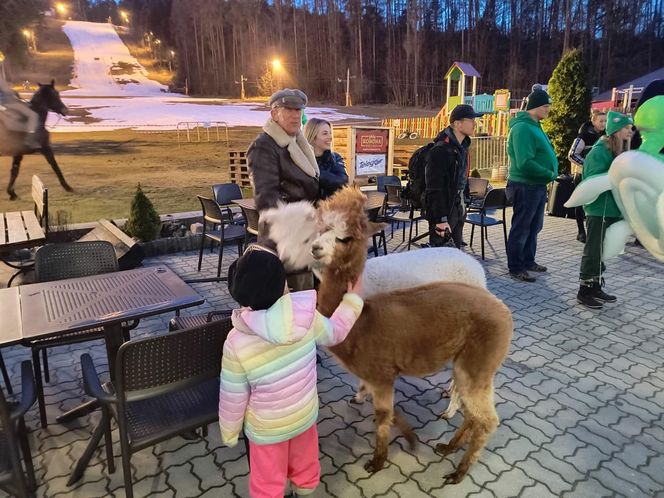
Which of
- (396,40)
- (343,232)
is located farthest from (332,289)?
(396,40)

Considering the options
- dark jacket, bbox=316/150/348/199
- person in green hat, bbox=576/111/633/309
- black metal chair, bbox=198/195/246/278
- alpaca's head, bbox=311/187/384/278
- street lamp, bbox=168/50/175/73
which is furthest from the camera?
street lamp, bbox=168/50/175/73

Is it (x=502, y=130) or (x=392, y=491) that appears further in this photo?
(x=502, y=130)

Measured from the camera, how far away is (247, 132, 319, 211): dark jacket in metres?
2.71

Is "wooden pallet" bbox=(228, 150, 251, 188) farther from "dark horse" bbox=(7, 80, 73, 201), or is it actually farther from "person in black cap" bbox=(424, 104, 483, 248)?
"person in black cap" bbox=(424, 104, 483, 248)

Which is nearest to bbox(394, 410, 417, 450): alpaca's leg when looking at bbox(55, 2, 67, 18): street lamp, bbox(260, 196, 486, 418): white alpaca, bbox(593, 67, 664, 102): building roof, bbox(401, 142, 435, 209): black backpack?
bbox(260, 196, 486, 418): white alpaca

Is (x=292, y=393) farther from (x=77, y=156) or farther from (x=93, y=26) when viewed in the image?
(x=93, y=26)

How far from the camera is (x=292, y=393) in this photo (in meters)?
1.69

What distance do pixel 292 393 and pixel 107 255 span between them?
2.17 meters

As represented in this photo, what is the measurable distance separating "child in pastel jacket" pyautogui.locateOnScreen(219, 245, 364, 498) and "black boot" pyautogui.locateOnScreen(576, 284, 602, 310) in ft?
12.5

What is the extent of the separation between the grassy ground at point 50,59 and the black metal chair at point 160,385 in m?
6.10

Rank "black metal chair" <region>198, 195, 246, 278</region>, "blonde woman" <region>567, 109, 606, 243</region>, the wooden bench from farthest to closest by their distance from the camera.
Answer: "blonde woman" <region>567, 109, 606, 243</region>, "black metal chair" <region>198, 195, 246, 278</region>, the wooden bench

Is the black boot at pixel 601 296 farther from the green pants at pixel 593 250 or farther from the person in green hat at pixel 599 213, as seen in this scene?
the green pants at pixel 593 250

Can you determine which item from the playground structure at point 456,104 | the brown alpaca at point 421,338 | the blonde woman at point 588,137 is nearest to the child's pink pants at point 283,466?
the brown alpaca at point 421,338

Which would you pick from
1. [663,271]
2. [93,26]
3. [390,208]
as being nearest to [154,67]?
[93,26]
